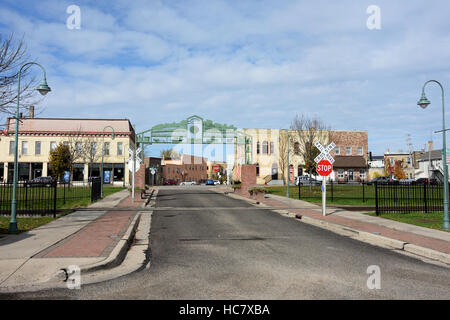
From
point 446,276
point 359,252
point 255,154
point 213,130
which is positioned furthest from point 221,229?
point 255,154

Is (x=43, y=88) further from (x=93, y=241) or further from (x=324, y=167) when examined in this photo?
(x=324, y=167)

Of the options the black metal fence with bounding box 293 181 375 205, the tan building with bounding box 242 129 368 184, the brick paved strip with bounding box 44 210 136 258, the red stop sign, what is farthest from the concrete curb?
the tan building with bounding box 242 129 368 184

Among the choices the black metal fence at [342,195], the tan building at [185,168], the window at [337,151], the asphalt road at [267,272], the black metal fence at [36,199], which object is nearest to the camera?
the asphalt road at [267,272]

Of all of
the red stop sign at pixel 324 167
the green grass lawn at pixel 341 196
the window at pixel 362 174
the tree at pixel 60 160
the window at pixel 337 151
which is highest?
the window at pixel 337 151

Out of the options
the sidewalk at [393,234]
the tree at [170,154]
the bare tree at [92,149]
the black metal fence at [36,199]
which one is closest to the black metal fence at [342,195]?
the sidewalk at [393,234]

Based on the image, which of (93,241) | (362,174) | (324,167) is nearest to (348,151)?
(362,174)

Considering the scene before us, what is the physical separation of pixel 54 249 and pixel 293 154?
56178mm

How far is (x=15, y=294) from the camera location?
5840 millimetres

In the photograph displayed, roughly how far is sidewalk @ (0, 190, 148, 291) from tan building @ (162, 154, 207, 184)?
8977 cm

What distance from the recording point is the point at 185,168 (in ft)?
382

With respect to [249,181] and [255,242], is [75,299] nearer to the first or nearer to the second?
[255,242]

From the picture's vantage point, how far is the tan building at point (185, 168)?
107025 mm

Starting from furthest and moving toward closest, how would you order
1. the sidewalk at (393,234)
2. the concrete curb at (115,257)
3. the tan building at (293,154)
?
the tan building at (293,154), the sidewalk at (393,234), the concrete curb at (115,257)

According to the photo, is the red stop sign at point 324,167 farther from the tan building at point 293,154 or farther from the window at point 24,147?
the window at point 24,147
